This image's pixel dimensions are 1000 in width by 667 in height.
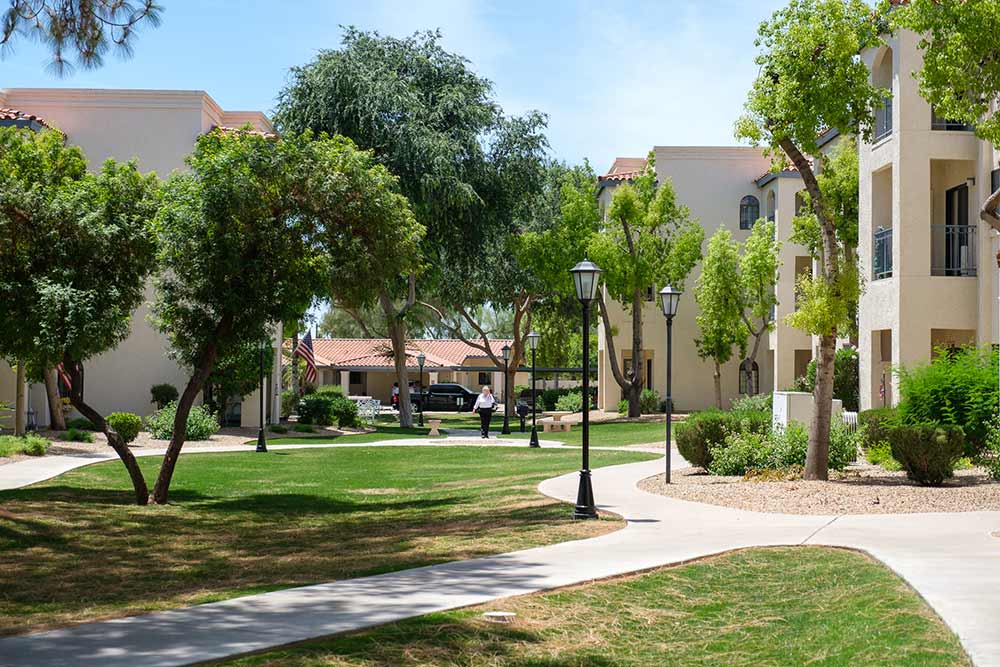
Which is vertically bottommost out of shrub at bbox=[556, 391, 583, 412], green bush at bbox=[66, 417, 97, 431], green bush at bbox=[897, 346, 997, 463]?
green bush at bbox=[66, 417, 97, 431]

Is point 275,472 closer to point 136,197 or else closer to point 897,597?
point 136,197

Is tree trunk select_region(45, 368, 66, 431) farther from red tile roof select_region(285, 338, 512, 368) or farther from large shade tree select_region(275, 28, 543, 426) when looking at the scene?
red tile roof select_region(285, 338, 512, 368)

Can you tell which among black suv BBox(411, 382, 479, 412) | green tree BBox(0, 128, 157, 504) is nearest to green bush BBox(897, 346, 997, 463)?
green tree BBox(0, 128, 157, 504)

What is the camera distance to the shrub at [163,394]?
Answer: 35125mm

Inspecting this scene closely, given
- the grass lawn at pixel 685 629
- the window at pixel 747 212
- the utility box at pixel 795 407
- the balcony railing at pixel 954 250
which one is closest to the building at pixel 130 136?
the utility box at pixel 795 407

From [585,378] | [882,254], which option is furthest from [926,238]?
[585,378]

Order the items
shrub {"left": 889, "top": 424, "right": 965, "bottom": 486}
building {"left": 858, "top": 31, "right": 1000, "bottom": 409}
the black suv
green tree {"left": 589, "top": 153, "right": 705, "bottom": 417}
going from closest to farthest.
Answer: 1. shrub {"left": 889, "top": 424, "right": 965, "bottom": 486}
2. building {"left": 858, "top": 31, "right": 1000, "bottom": 409}
3. green tree {"left": 589, "top": 153, "right": 705, "bottom": 417}
4. the black suv

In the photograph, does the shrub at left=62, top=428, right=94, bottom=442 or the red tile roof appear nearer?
the shrub at left=62, top=428, right=94, bottom=442

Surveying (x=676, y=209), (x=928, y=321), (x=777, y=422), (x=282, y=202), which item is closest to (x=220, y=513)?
(x=282, y=202)

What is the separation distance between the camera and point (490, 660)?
708 cm

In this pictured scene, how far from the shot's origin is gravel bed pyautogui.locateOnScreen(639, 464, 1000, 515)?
14066 mm

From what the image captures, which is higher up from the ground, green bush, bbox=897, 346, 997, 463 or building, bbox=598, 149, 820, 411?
building, bbox=598, 149, 820, 411

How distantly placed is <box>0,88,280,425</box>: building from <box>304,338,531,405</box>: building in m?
38.9

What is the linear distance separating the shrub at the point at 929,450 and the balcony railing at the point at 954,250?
870 centimetres
